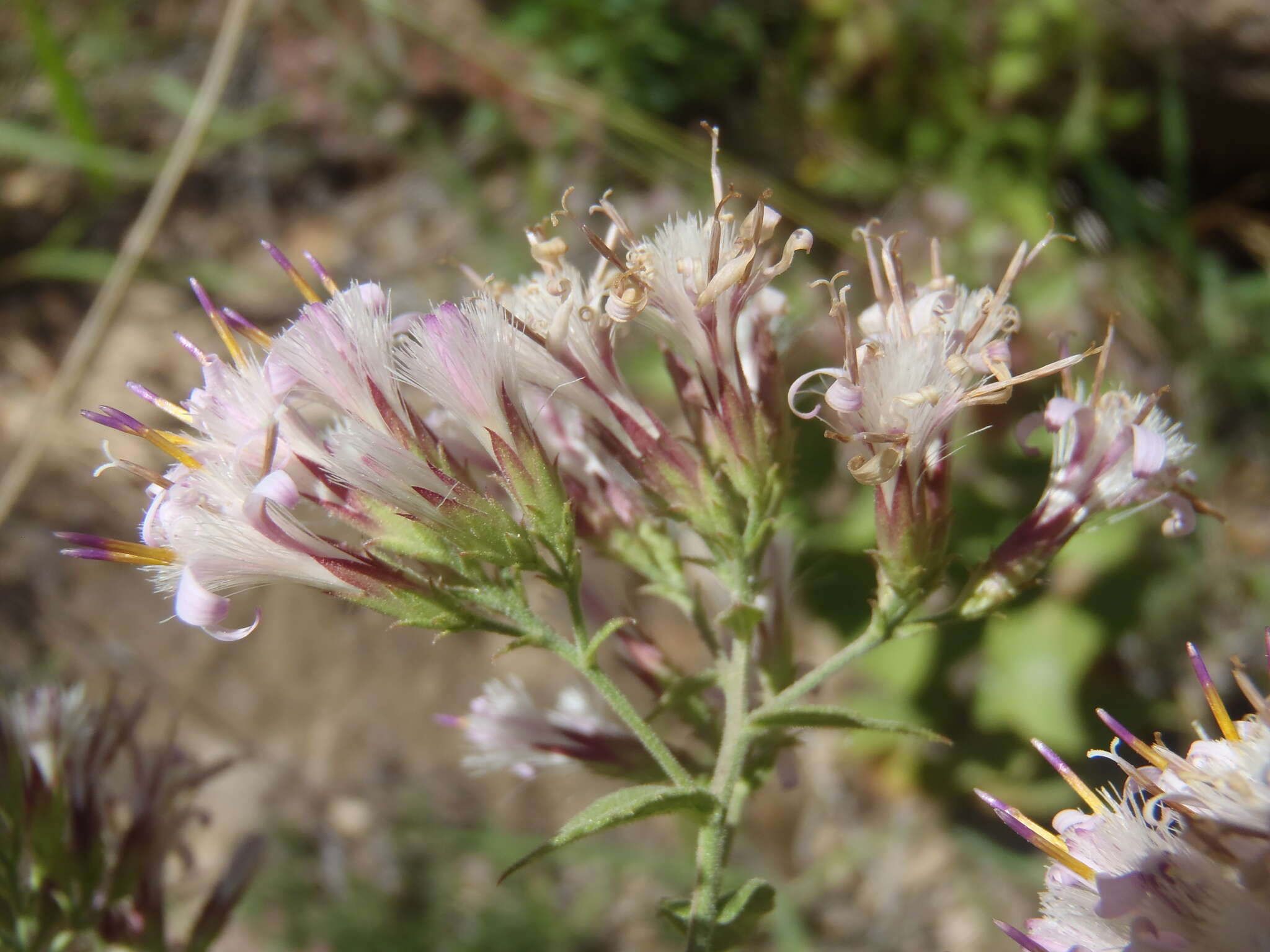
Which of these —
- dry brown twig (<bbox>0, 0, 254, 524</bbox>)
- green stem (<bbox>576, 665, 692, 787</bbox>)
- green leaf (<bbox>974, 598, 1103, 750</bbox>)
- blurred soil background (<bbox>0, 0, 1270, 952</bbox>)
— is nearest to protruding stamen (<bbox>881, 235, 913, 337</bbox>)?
green stem (<bbox>576, 665, 692, 787</bbox>)

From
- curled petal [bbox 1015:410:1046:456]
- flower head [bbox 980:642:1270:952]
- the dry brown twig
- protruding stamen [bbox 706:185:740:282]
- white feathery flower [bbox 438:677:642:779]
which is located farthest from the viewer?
the dry brown twig

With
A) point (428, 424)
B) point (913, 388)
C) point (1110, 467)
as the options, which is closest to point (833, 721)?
point (913, 388)

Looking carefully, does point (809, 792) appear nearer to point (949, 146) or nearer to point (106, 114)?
point (949, 146)

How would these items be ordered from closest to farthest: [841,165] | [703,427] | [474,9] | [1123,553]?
[703,427] → [1123,553] → [841,165] → [474,9]

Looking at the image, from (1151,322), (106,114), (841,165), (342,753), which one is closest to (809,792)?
(342,753)

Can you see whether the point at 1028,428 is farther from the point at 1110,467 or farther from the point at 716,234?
the point at 716,234

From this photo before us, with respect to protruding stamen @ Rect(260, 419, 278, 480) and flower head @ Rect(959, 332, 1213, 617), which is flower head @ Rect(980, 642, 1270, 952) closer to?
flower head @ Rect(959, 332, 1213, 617)

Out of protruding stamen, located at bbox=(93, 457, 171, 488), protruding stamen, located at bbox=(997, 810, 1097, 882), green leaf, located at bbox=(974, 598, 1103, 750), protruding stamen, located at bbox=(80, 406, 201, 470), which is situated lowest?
green leaf, located at bbox=(974, 598, 1103, 750)
